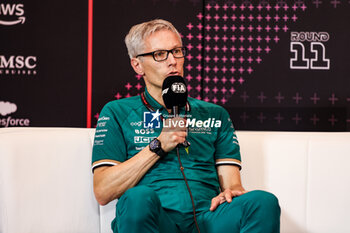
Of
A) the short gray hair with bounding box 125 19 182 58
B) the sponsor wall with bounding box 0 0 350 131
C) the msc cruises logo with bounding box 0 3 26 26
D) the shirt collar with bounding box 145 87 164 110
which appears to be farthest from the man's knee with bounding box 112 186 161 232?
the msc cruises logo with bounding box 0 3 26 26

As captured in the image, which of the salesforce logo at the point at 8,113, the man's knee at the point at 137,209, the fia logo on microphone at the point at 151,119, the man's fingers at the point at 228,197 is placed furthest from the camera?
the salesforce logo at the point at 8,113

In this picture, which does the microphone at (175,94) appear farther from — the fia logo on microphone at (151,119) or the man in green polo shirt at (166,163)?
the fia logo on microphone at (151,119)

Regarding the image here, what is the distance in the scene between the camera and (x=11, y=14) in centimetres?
277

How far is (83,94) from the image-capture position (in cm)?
277

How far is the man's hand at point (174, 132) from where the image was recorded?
1.60m

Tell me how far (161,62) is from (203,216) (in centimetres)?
71

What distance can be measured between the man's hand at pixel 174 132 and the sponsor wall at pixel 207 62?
1171 mm

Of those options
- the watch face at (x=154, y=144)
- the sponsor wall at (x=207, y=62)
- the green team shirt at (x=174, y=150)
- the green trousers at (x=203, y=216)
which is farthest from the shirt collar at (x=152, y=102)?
the sponsor wall at (x=207, y=62)

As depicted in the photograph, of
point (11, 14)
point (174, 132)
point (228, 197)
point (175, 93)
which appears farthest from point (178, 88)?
point (11, 14)

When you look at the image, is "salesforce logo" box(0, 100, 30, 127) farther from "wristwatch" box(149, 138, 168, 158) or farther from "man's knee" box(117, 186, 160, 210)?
"man's knee" box(117, 186, 160, 210)

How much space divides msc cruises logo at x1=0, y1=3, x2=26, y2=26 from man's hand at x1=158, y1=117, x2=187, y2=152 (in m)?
1.64

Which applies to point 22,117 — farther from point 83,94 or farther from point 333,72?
point 333,72

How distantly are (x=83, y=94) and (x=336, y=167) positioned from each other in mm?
1621

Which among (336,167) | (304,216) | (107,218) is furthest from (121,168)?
(336,167)
